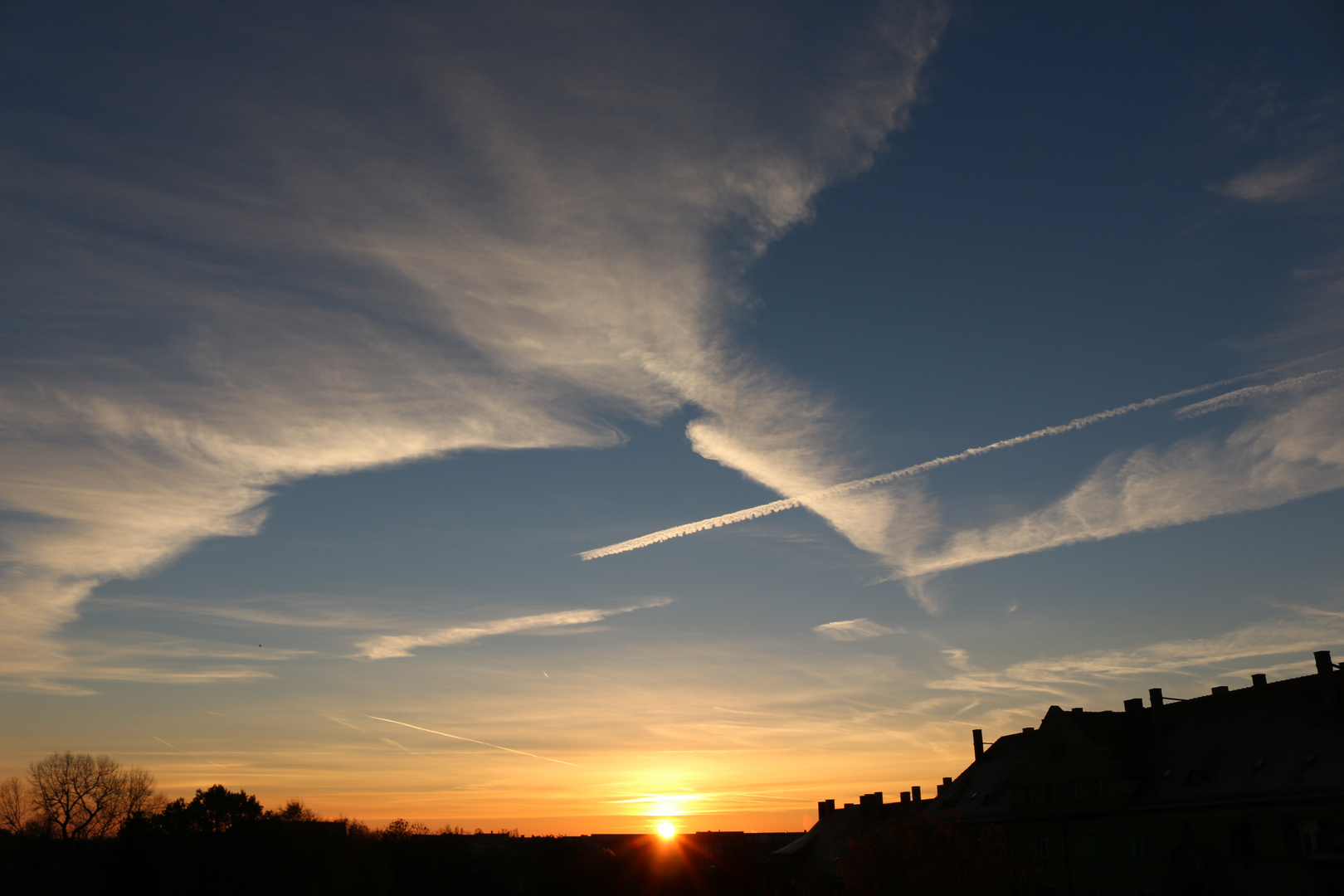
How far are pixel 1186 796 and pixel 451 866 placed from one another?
8594 centimetres

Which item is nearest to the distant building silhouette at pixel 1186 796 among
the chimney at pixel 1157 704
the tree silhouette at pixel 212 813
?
the chimney at pixel 1157 704

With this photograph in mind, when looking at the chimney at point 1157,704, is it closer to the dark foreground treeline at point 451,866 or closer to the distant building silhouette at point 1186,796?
the distant building silhouette at point 1186,796

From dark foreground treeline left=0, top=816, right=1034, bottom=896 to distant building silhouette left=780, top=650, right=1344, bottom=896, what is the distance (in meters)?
4.48

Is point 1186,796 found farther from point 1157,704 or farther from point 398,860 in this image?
point 398,860

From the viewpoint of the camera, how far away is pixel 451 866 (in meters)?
106

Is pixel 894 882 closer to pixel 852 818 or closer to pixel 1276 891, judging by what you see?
pixel 1276 891

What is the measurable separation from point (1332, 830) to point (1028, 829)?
2320cm

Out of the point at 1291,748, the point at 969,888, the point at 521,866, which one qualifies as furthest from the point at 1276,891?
the point at 521,866

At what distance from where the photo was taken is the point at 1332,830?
41.9 m

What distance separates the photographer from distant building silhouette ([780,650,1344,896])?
4378cm

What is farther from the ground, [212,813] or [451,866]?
[212,813]

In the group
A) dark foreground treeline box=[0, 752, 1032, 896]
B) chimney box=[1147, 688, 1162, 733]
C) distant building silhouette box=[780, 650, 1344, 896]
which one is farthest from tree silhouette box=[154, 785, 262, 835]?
chimney box=[1147, 688, 1162, 733]

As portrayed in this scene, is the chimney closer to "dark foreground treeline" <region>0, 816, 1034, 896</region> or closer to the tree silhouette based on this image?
"dark foreground treeline" <region>0, 816, 1034, 896</region>

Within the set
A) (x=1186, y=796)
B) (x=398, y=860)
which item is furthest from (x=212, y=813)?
(x=1186, y=796)
